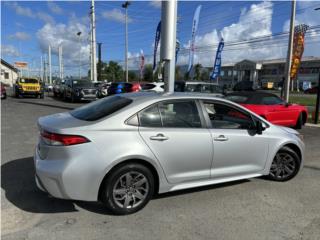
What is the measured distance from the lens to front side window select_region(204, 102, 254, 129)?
172 inches

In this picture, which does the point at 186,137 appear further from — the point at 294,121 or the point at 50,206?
the point at 294,121

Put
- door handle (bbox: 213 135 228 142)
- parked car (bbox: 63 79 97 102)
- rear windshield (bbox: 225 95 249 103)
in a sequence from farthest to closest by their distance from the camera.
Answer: parked car (bbox: 63 79 97 102) < rear windshield (bbox: 225 95 249 103) < door handle (bbox: 213 135 228 142)

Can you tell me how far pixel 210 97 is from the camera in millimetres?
4418

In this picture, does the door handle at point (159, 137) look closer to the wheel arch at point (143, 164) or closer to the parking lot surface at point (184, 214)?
the wheel arch at point (143, 164)

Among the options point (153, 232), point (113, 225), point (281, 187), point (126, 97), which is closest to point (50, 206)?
point (113, 225)

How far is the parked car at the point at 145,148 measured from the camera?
346 cm

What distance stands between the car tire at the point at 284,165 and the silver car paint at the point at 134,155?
1.73ft

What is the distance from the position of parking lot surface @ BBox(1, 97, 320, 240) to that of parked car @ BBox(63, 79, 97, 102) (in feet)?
56.4

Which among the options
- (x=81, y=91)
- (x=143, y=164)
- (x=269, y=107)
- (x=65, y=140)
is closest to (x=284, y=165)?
(x=143, y=164)

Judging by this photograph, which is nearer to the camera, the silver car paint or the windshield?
the silver car paint

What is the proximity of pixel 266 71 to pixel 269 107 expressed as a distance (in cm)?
9101

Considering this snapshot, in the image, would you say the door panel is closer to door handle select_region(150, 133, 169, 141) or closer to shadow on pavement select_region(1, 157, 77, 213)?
door handle select_region(150, 133, 169, 141)

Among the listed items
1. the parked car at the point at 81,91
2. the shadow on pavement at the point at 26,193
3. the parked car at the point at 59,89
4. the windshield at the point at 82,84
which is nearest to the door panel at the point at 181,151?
the shadow on pavement at the point at 26,193

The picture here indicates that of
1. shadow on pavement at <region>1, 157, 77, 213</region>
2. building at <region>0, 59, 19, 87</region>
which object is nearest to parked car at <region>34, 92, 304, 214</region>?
shadow on pavement at <region>1, 157, 77, 213</region>
